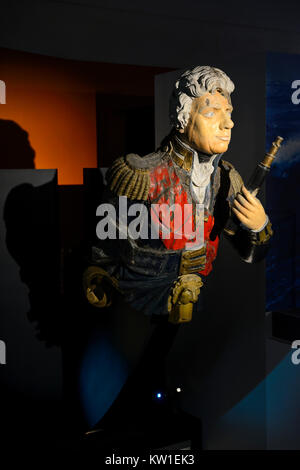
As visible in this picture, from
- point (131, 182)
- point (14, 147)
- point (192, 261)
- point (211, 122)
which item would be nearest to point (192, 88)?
point (211, 122)

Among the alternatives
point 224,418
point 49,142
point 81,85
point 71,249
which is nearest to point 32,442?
point 71,249

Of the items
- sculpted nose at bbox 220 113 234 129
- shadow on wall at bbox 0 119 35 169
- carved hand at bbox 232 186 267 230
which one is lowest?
carved hand at bbox 232 186 267 230

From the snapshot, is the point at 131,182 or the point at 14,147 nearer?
the point at 131,182

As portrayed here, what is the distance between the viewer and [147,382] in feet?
9.86

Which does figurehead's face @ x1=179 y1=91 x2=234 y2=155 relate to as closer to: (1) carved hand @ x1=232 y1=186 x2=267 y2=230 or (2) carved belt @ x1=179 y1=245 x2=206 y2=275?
(1) carved hand @ x1=232 y1=186 x2=267 y2=230

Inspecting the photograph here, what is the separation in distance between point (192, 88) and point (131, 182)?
1.21ft

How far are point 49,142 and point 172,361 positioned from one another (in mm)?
1200

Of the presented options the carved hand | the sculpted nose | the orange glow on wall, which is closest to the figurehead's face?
the sculpted nose

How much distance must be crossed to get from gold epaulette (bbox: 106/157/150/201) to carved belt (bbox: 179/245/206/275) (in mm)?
253

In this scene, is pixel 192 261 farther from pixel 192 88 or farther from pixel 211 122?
pixel 192 88

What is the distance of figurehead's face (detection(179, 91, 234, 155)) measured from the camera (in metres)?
2.24

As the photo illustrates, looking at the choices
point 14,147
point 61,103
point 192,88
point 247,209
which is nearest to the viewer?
point 192,88

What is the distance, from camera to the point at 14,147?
3023 mm

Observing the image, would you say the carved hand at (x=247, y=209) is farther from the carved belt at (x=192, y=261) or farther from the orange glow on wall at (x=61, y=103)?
the orange glow on wall at (x=61, y=103)
